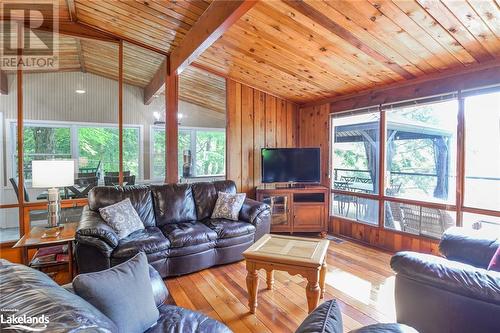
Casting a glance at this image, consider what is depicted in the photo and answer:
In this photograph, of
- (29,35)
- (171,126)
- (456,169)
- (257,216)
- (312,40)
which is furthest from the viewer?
(171,126)

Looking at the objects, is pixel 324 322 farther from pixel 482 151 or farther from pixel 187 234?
pixel 482 151

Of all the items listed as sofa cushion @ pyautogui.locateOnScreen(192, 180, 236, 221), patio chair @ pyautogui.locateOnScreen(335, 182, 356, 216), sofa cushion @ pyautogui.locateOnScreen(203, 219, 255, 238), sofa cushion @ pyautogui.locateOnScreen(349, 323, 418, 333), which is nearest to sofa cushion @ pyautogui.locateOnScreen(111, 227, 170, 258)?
sofa cushion @ pyautogui.locateOnScreen(203, 219, 255, 238)

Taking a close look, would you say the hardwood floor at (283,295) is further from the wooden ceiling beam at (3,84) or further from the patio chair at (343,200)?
the wooden ceiling beam at (3,84)

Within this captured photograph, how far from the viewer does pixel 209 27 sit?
265cm

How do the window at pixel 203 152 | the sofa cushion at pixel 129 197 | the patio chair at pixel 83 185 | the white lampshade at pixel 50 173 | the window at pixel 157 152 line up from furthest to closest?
1. the window at pixel 203 152
2. the window at pixel 157 152
3. the patio chair at pixel 83 185
4. the sofa cushion at pixel 129 197
5. the white lampshade at pixel 50 173

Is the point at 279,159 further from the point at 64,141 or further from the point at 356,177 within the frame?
the point at 64,141

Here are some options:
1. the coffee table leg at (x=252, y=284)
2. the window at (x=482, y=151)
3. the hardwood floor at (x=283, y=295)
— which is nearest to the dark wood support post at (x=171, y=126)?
the hardwood floor at (x=283, y=295)

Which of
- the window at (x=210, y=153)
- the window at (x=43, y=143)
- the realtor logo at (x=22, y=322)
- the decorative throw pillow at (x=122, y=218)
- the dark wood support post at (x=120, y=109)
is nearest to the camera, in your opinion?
the realtor logo at (x=22, y=322)

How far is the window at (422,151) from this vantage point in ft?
10.7

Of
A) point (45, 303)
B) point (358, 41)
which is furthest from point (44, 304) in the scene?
point (358, 41)

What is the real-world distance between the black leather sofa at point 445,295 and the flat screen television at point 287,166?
2.80 metres

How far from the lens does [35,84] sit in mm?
3469

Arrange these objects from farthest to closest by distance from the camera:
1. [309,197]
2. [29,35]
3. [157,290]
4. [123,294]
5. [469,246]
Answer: [309,197] → [29,35] → [469,246] → [157,290] → [123,294]

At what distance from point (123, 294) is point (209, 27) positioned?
8.05 feet
